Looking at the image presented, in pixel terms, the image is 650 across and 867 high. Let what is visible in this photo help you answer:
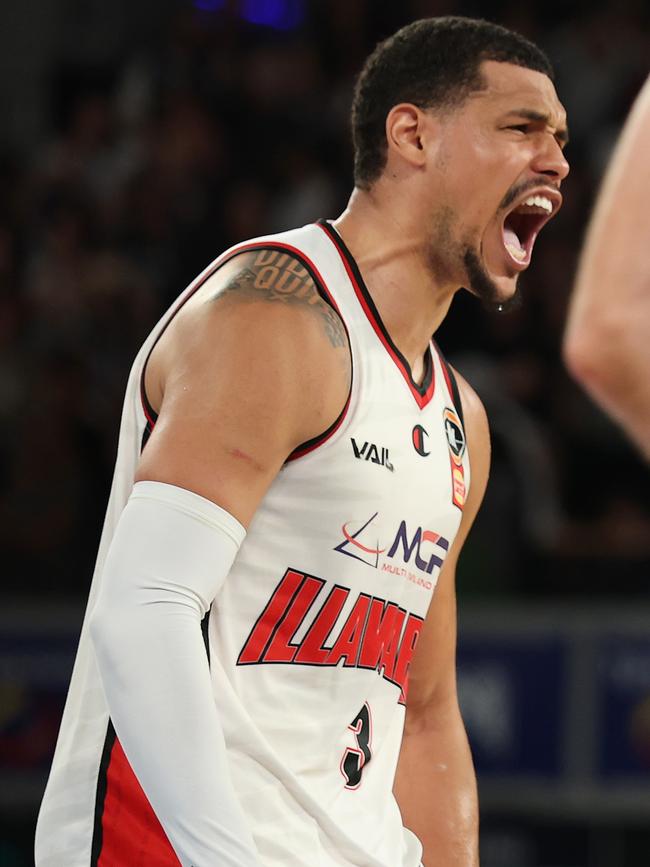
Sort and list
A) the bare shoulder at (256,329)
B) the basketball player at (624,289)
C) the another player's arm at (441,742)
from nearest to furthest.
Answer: the basketball player at (624,289)
the bare shoulder at (256,329)
the another player's arm at (441,742)

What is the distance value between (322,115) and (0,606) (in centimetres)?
373

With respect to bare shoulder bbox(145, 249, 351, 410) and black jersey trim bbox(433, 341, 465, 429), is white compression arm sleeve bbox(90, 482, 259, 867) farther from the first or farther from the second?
black jersey trim bbox(433, 341, 465, 429)

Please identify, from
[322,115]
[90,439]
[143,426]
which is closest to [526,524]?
[90,439]

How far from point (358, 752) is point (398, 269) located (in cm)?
91

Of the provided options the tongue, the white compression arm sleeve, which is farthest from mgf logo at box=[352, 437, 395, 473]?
the tongue

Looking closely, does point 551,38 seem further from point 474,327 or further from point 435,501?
point 435,501

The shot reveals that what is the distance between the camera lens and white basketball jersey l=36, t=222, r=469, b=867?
8.30 ft

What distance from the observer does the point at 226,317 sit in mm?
2484

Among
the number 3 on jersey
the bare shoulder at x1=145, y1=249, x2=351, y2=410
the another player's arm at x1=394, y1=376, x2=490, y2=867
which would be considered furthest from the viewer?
the another player's arm at x1=394, y1=376, x2=490, y2=867

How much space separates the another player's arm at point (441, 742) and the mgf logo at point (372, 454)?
0.40m

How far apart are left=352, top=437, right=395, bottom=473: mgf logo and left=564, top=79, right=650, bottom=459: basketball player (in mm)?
1342

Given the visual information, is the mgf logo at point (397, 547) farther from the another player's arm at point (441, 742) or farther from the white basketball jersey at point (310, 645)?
the another player's arm at point (441, 742)

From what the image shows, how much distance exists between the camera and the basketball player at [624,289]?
1227mm

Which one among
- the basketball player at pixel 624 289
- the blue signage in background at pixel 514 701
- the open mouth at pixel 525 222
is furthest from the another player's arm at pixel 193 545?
the blue signage in background at pixel 514 701
